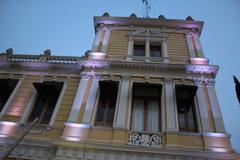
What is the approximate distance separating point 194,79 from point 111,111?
505 cm

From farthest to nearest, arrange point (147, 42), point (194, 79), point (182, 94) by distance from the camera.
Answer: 1. point (147, 42)
2. point (194, 79)
3. point (182, 94)

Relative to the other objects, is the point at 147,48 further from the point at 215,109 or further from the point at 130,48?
the point at 215,109

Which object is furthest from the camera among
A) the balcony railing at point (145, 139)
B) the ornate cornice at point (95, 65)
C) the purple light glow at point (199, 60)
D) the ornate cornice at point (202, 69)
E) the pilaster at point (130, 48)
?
the pilaster at point (130, 48)

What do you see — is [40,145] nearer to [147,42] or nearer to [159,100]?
[159,100]

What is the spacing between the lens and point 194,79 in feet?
39.9

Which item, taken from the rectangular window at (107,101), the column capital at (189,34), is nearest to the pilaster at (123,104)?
the rectangular window at (107,101)

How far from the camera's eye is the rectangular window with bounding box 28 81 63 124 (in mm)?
11734

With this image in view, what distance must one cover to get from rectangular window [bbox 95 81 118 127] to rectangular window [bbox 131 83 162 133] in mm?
1101

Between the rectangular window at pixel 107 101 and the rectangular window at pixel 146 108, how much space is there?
1101 millimetres

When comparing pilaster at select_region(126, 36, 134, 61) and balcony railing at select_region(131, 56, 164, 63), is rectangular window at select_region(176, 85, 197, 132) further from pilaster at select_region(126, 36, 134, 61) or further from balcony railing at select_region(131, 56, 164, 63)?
pilaster at select_region(126, 36, 134, 61)

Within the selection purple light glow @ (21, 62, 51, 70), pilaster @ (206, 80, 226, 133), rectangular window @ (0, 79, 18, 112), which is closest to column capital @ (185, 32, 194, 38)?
pilaster @ (206, 80, 226, 133)

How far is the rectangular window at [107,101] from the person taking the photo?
436 inches

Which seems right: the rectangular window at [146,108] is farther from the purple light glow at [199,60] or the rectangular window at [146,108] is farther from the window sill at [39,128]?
the window sill at [39,128]

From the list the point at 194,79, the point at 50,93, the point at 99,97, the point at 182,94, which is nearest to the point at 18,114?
the point at 50,93
